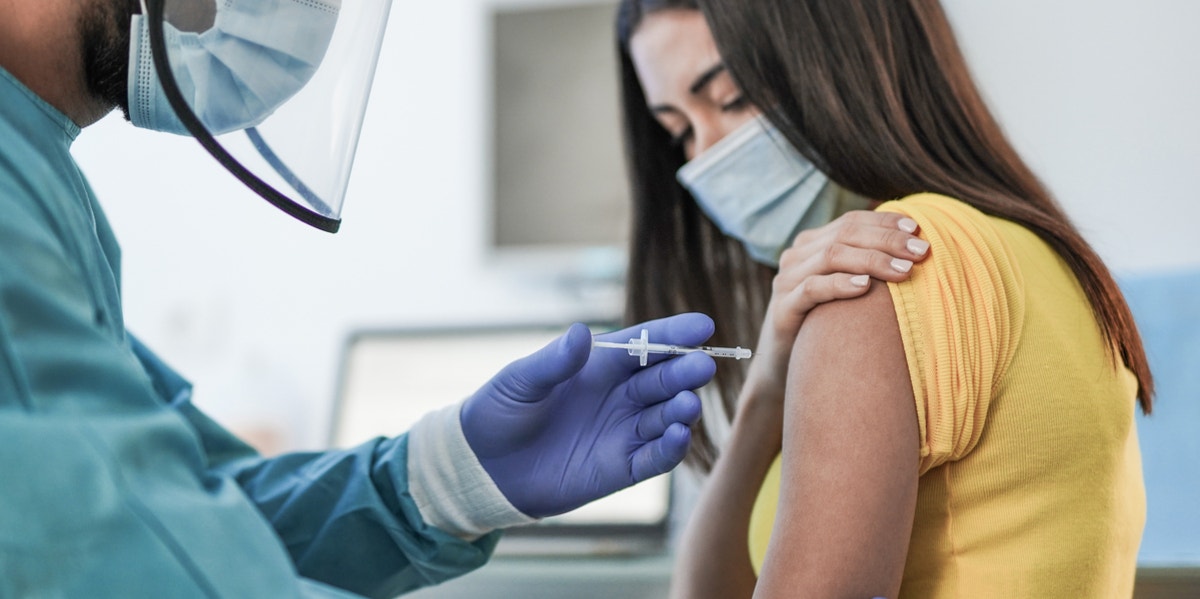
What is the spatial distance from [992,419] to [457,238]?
1.82m

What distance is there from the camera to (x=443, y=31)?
2539 millimetres

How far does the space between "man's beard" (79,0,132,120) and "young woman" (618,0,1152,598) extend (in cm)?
61

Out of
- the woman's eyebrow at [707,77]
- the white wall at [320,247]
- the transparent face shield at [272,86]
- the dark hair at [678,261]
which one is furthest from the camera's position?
the white wall at [320,247]

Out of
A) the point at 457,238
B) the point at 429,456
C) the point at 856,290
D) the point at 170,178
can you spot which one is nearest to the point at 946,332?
the point at 856,290

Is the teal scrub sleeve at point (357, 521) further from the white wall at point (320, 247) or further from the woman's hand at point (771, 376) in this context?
the white wall at point (320, 247)

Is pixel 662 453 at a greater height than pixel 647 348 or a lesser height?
lesser

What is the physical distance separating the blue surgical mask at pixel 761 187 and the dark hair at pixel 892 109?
0.07m

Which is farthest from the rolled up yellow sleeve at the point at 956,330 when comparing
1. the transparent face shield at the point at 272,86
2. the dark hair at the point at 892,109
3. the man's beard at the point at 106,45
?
the man's beard at the point at 106,45

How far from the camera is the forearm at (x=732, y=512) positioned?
1.10 m

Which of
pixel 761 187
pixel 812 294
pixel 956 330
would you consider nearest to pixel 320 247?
pixel 761 187

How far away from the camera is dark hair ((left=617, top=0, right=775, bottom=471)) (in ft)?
4.78

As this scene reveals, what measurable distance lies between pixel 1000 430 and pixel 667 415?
1.00 ft

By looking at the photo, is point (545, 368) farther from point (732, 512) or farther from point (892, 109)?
point (892, 109)

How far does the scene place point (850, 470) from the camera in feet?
2.61
